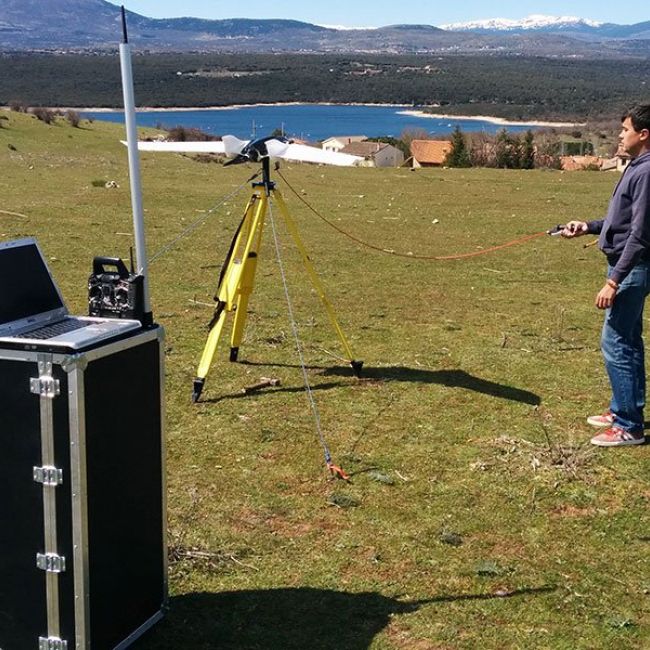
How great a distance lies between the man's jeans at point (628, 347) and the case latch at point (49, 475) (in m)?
4.29

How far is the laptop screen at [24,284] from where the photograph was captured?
3.91 metres

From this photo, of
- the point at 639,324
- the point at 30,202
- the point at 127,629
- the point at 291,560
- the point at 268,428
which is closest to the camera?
the point at 127,629

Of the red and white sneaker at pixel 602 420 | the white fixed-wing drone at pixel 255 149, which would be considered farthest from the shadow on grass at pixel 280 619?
the white fixed-wing drone at pixel 255 149

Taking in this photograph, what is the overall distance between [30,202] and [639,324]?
16.1m

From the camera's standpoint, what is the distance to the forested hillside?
4683 inches

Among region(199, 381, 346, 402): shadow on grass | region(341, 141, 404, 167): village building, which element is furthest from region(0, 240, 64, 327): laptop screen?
region(341, 141, 404, 167): village building

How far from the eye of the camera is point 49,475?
3.60 meters

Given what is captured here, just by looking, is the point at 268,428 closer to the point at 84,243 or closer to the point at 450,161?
the point at 84,243

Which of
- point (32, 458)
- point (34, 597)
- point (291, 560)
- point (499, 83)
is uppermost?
point (499, 83)

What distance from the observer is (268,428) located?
7.17m

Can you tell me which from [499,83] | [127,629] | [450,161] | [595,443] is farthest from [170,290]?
[499,83]

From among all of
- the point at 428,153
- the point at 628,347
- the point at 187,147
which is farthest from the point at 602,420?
the point at 428,153

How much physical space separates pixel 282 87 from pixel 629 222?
156512 millimetres

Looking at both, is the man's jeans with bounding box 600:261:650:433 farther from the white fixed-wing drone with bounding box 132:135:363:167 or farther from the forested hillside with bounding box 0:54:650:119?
the forested hillside with bounding box 0:54:650:119
